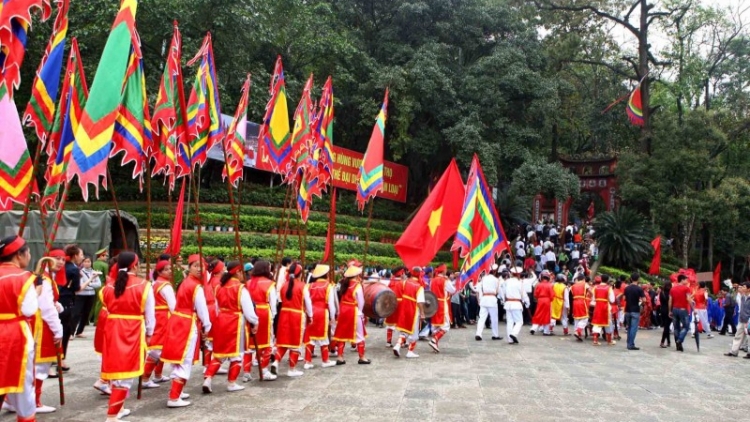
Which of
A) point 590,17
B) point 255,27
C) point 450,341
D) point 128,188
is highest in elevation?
point 590,17

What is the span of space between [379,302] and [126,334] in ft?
17.8

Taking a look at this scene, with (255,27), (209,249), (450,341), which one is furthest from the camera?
(255,27)

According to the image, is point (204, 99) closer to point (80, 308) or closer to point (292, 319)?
point (292, 319)

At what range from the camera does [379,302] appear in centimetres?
1095

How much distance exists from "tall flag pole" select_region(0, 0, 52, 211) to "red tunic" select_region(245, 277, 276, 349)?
3.10 meters

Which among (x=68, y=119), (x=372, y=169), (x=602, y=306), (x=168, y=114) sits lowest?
(x=602, y=306)

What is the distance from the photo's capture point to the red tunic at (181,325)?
6.85 meters

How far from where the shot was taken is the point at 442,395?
7.84 meters

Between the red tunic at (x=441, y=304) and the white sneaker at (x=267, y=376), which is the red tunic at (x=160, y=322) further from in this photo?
the red tunic at (x=441, y=304)

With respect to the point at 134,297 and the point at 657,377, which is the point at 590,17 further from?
the point at 134,297

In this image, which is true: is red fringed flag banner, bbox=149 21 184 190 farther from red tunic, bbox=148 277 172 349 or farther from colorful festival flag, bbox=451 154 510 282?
colorful festival flag, bbox=451 154 510 282

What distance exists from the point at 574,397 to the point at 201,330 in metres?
4.83

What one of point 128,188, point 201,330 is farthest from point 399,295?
point 128,188

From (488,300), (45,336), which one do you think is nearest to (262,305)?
(45,336)
